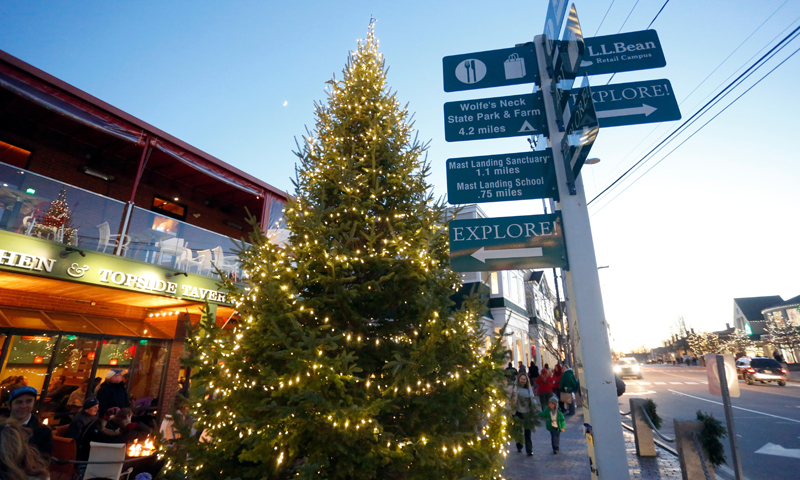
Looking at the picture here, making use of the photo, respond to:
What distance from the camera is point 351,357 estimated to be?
3.64 metres

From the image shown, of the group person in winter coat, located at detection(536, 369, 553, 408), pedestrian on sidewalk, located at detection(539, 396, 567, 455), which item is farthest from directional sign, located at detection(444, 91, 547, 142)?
person in winter coat, located at detection(536, 369, 553, 408)

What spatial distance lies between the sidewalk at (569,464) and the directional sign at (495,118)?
5.07 m

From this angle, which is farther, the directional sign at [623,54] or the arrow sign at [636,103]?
the directional sign at [623,54]

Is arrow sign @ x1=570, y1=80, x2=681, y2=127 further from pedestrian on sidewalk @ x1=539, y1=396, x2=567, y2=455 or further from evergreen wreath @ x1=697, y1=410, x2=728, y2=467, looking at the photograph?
pedestrian on sidewalk @ x1=539, y1=396, x2=567, y2=455

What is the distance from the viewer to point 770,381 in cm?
2222

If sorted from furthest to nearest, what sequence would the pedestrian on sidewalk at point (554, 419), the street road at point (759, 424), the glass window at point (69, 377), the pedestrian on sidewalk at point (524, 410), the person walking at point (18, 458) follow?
the glass window at point (69, 377)
the pedestrian on sidewalk at point (554, 419)
the street road at point (759, 424)
the pedestrian on sidewalk at point (524, 410)
the person walking at point (18, 458)

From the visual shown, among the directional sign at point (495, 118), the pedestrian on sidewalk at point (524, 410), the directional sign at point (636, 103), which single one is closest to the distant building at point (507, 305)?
the pedestrian on sidewalk at point (524, 410)

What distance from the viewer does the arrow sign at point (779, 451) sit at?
23.9ft

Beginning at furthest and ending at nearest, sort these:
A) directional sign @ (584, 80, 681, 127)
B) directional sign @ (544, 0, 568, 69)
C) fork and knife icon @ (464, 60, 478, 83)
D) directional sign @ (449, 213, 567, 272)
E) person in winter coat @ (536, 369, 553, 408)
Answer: person in winter coat @ (536, 369, 553, 408) < fork and knife icon @ (464, 60, 478, 83) < directional sign @ (584, 80, 681, 127) < directional sign @ (544, 0, 568, 69) < directional sign @ (449, 213, 567, 272)

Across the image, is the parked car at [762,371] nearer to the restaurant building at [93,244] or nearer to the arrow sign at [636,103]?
the arrow sign at [636,103]

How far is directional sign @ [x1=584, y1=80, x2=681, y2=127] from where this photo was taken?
3285mm

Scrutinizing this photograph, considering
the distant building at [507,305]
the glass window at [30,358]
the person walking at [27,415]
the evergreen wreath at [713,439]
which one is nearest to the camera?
the person walking at [27,415]

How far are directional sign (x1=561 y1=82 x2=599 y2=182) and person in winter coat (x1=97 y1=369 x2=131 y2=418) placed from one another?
31.8ft

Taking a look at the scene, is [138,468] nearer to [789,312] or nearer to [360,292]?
[360,292]
